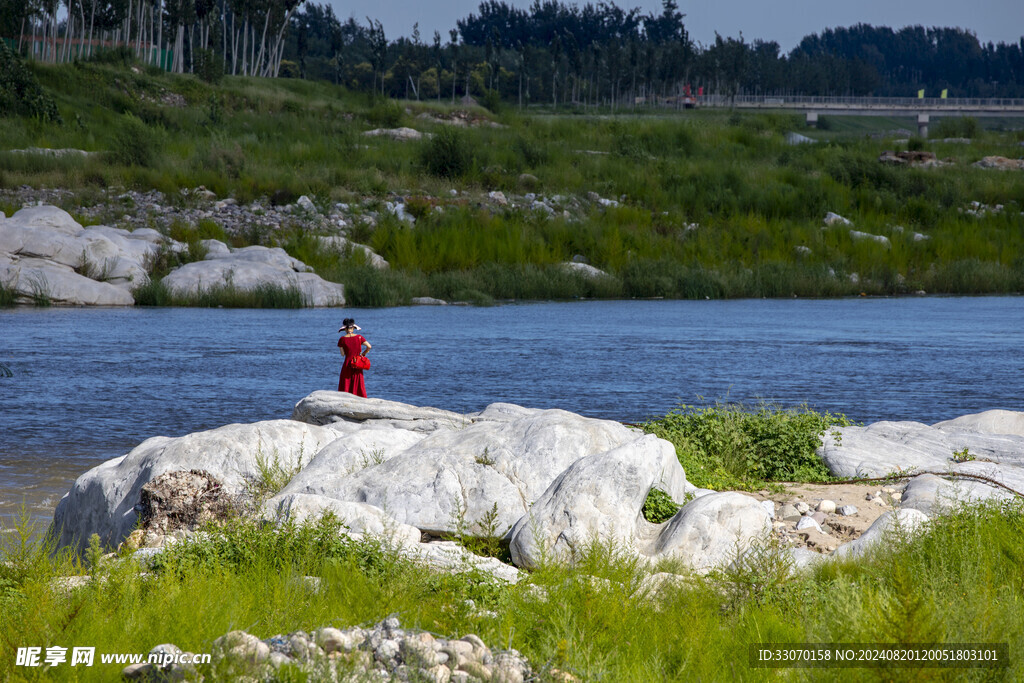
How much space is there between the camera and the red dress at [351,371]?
10383 mm

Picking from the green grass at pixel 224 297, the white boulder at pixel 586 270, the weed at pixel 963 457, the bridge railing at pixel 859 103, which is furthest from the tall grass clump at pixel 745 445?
the bridge railing at pixel 859 103

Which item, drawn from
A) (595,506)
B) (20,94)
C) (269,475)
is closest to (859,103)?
(20,94)

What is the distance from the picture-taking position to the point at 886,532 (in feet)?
16.4

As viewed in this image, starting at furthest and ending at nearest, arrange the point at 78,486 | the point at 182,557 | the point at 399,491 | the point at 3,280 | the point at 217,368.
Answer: the point at 3,280, the point at 217,368, the point at 78,486, the point at 399,491, the point at 182,557

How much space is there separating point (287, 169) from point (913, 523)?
32.3 metres

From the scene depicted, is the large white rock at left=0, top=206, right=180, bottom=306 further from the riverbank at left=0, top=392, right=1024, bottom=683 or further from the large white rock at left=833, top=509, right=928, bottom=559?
the large white rock at left=833, top=509, right=928, bottom=559

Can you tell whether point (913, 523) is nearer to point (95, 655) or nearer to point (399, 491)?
point (399, 491)

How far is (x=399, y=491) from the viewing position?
20.3ft

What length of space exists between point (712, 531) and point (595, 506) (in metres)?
0.70

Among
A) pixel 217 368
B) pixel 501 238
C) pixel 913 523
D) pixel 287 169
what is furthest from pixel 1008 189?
pixel 913 523

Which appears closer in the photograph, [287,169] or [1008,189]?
[287,169]

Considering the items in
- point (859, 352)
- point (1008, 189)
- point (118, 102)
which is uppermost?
point (118, 102)

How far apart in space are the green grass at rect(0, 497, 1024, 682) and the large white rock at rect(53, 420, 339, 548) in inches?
56.8

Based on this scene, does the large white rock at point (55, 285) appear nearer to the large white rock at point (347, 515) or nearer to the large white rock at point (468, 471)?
the large white rock at point (468, 471)
